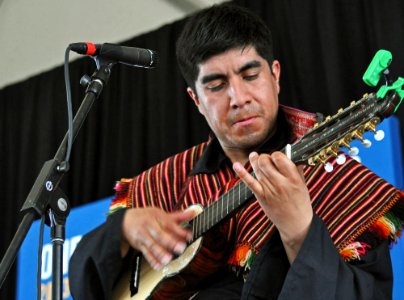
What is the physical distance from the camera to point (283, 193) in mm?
1299

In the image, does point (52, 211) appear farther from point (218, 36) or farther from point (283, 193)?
point (218, 36)

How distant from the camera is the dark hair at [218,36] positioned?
1.79 m

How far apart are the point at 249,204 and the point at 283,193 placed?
1.10 ft

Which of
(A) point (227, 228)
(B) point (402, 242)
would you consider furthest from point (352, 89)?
(A) point (227, 228)

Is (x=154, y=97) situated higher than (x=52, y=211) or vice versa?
(x=154, y=97)

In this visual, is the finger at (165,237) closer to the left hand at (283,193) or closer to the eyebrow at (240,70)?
the left hand at (283,193)

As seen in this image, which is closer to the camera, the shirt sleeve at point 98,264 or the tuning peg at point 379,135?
the tuning peg at point 379,135

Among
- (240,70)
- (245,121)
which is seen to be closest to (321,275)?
(245,121)

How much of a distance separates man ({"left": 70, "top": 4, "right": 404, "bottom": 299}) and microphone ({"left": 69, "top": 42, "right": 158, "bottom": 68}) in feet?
0.83

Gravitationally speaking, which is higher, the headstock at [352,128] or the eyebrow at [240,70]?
the eyebrow at [240,70]

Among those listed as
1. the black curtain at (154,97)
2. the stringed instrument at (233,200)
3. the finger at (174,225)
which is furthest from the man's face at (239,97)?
the black curtain at (154,97)

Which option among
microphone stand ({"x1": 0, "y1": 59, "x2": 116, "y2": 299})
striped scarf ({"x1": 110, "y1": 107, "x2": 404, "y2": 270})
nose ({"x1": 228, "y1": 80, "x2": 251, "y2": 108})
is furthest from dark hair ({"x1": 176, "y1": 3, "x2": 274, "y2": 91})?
microphone stand ({"x1": 0, "y1": 59, "x2": 116, "y2": 299})

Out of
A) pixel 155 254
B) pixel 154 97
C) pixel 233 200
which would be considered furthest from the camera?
pixel 154 97

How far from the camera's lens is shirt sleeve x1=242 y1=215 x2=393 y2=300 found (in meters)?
1.29
